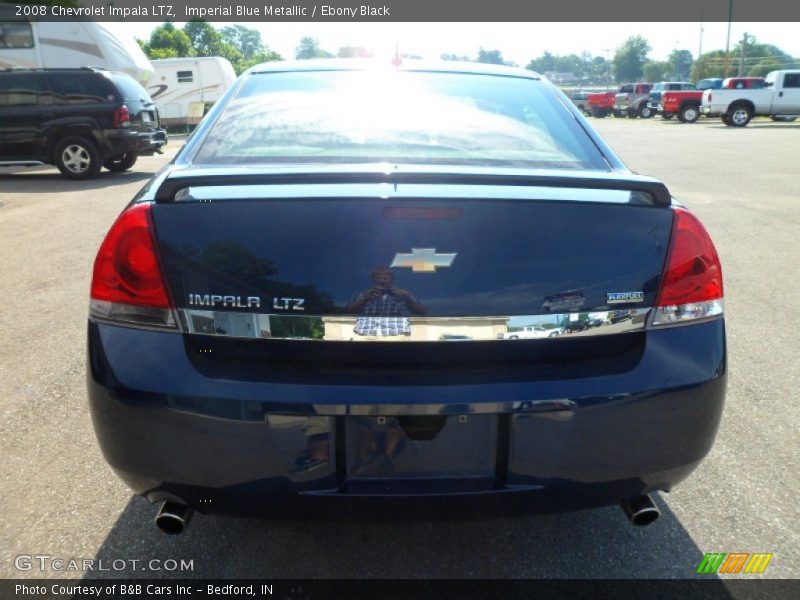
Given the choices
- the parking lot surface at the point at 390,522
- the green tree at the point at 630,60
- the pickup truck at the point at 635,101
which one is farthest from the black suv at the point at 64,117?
the green tree at the point at 630,60

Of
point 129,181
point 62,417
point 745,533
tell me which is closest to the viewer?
point 745,533

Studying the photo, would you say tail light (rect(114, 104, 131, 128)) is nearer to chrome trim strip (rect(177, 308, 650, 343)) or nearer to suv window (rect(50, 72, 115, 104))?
suv window (rect(50, 72, 115, 104))

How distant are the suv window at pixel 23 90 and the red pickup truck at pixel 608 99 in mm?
37696

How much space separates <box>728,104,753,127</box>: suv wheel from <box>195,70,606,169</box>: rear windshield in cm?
3182

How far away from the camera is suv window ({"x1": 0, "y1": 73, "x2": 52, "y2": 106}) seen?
1291 cm

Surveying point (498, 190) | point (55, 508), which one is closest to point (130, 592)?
point (55, 508)

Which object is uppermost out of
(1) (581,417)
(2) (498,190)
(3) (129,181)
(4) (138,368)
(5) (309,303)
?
(2) (498,190)

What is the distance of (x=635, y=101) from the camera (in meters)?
42.9

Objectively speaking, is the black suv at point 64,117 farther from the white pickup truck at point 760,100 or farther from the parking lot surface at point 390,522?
the white pickup truck at point 760,100

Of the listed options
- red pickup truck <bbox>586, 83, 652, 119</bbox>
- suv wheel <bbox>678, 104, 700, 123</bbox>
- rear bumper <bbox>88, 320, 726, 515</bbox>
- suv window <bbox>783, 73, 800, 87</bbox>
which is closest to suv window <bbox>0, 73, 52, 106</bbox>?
rear bumper <bbox>88, 320, 726, 515</bbox>

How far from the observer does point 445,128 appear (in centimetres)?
262

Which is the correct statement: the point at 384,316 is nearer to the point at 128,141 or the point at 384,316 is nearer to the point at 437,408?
the point at 437,408

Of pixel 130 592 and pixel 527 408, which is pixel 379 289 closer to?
pixel 527 408

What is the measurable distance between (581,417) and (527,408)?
15 cm
